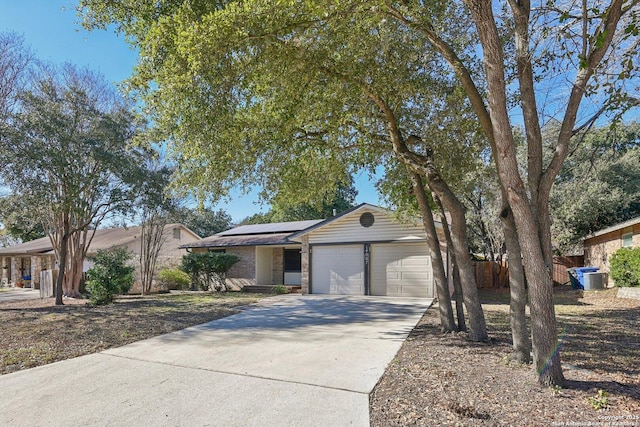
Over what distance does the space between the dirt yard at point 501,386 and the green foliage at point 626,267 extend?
6886 mm

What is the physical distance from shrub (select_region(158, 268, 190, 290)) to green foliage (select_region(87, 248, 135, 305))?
6779mm

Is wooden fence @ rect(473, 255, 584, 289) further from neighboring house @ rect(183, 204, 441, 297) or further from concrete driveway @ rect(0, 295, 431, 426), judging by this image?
concrete driveway @ rect(0, 295, 431, 426)

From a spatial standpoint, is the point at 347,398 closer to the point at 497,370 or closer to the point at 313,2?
the point at 497,370

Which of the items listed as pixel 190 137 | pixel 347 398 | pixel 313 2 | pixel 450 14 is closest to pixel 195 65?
pixel 190 137

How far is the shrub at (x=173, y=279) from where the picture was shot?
2019 cm

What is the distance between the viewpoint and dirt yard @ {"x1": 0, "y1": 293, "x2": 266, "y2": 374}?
21.0 feet

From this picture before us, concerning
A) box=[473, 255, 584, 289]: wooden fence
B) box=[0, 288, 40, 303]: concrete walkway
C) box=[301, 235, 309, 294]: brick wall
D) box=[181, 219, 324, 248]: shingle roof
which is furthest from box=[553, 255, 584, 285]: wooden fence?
box=[0, 288, 40, 303]: concrete walkway

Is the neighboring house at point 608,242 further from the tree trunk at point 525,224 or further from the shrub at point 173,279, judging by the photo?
the shrub at point 173,279

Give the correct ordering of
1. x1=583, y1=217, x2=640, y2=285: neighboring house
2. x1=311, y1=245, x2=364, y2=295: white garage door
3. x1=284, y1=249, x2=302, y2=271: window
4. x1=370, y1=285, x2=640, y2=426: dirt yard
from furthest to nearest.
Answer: x1=284, y1=249, x2=302, y2=271: window < x1=311, y1=245, x2=364, y2=295: white garage door < x1=583, y1=217, x2=640, y2=285: neighboring house < x1=370, y1=285, x2=640, y2=426: dirt yard

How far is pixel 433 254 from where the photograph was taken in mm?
7617

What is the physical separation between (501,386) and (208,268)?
54.7ft

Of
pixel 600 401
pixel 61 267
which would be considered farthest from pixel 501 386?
pixel 61 267

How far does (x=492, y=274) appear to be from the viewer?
18453mm

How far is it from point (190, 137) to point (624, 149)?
2144 centimetres
